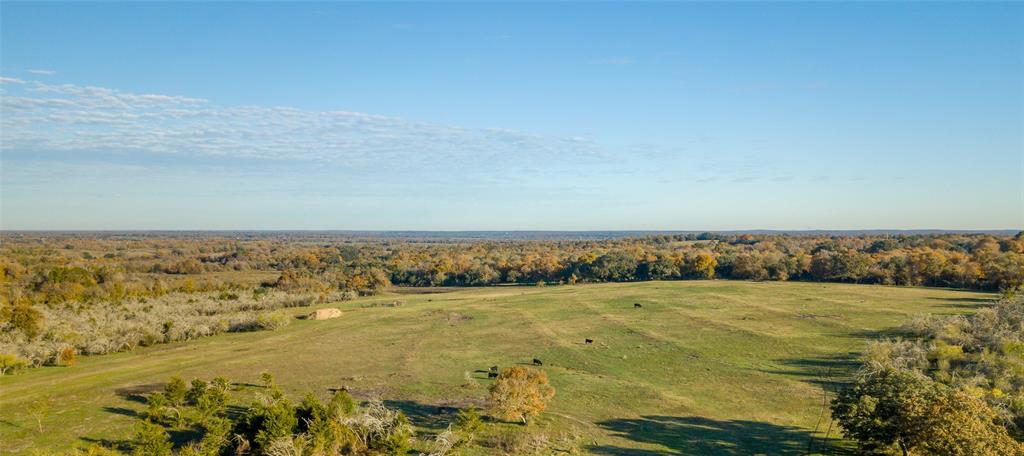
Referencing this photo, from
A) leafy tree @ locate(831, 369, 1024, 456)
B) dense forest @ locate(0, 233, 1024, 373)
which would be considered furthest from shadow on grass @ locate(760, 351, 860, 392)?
dense forest @ locate(0, 233, 1024, 373)

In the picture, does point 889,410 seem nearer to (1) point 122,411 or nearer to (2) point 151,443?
(2) point 151,443

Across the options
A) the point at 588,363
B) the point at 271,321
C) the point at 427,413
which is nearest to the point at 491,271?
the point at 271,321

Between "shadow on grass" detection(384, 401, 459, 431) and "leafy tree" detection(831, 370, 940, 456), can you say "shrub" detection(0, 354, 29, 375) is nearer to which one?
"shadow on grass" detection(384, 401, 459, 431)

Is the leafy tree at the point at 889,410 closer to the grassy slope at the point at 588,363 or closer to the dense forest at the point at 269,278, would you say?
the grassy slope at the point at 588,363

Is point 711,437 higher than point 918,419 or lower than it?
lower

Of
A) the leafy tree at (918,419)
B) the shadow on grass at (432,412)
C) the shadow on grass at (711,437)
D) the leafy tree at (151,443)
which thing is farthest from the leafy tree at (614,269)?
the leafy tree at (151,443)

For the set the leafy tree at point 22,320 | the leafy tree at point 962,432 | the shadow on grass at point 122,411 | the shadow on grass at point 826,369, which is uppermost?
the leafy tree at point 962,432
